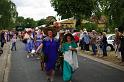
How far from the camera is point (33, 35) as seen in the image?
27.5 metres

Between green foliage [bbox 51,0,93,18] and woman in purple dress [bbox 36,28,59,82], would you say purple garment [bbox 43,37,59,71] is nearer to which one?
woman in purple dress [bbox 36,28,59,82]

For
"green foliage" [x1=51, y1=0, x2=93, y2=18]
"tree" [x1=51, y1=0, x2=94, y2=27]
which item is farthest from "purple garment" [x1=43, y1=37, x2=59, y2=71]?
"green foliage" [x1=51, y1=0, x2=93, y2=18]

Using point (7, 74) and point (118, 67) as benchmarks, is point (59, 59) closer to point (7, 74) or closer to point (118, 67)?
point (7, 74)

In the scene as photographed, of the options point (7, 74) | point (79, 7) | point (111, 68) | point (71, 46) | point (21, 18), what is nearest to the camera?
point (71, 46)

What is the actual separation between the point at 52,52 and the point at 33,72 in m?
4.35

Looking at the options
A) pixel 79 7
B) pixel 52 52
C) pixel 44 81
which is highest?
pixel 79 7

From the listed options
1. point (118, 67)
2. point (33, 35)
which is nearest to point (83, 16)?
point (33, 35)

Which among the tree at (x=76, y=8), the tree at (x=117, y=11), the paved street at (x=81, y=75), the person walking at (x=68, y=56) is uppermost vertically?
the tree at (x=76, y=8)

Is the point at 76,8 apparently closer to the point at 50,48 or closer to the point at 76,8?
the point at 76,8

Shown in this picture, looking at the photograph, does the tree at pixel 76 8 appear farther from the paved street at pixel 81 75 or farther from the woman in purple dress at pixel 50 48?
the woman in purple dress at pixel 50 48

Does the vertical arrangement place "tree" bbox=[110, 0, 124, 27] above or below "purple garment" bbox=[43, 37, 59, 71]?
above

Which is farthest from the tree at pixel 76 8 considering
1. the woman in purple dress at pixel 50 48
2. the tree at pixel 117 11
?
the woman in purple dress at pixel 50 48

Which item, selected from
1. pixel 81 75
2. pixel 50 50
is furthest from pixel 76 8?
pixel 50 50

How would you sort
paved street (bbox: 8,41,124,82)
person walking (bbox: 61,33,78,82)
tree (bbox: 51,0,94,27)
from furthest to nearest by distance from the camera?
1. tree (bbox: 51,0,94,27)
2. paved street (bbox: 8,41,124,82)
3. person walking (bbox: 61,33,78,82)
